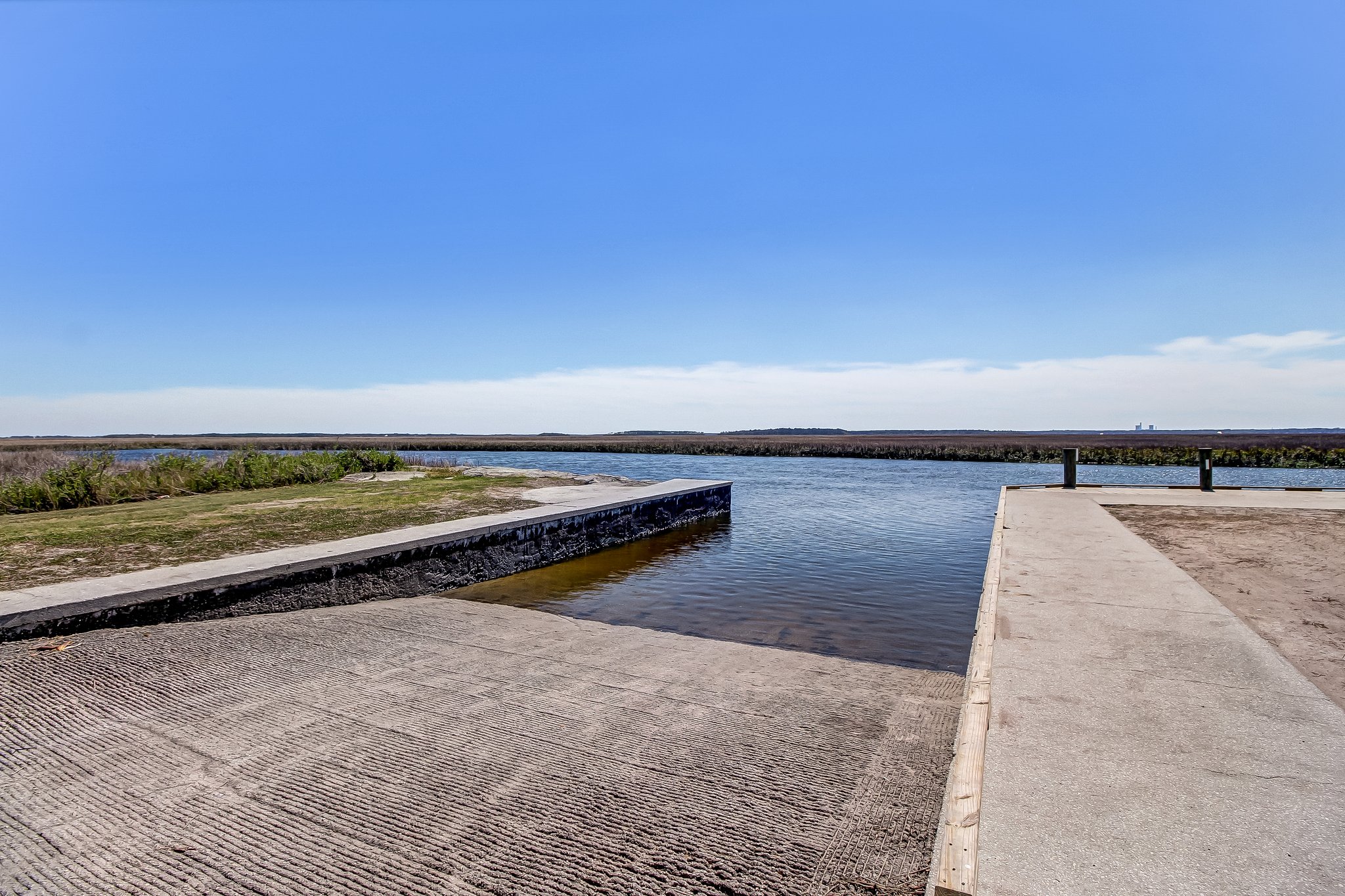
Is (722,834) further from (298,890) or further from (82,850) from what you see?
(82,850)

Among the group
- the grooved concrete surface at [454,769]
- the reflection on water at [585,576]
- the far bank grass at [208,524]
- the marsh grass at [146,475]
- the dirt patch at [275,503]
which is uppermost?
the marsh grass at [146,475]

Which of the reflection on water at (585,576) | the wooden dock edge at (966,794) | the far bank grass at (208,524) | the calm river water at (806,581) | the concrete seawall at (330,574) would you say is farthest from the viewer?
the reflection on water at (585,576)

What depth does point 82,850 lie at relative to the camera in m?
2.66

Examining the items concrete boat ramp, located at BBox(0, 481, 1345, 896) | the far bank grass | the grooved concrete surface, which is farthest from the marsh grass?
the grooved concrete surface

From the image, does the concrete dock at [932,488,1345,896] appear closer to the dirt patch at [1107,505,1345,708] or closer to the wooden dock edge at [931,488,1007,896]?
the wooden dock edge at [931,488,1007,896]

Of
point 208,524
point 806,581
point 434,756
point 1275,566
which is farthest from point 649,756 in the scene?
point 208,524

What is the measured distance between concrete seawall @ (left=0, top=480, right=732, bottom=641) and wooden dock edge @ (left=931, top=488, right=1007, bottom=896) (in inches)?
243

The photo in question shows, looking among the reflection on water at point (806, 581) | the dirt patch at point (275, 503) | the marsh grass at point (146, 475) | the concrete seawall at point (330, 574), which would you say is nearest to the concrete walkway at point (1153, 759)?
the reflection on water at point (806, 581)

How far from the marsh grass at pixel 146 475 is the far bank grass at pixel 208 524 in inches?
27.5

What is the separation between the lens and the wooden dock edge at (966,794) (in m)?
2.15

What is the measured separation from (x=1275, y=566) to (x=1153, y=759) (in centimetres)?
636

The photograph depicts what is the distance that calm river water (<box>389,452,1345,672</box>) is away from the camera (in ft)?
22.4

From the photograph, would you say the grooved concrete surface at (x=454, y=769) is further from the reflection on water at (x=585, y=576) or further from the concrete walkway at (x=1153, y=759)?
the reflection on water at (x=585, y=576)

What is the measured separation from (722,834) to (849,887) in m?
0.54
